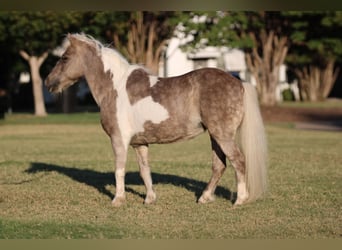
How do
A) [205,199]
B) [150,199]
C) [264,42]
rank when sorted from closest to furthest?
[205,199] → [150,199] → [264,42]

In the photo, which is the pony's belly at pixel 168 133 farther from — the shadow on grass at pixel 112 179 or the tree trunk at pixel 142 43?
the tree trunk at pixel 142 43

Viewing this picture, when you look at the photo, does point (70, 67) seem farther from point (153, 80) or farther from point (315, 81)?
point (315, 81)

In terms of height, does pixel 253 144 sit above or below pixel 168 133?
below

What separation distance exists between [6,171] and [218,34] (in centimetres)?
2599

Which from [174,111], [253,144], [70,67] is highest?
[70,67]

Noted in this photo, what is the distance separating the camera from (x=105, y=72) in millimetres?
11242

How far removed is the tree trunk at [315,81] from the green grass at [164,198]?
3833 cm

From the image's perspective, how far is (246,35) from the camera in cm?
4838

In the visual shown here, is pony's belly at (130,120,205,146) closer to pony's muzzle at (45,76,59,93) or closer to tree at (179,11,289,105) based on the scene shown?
pony's muzzle at (45,76,59,93)

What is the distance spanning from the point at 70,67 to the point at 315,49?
41.7m

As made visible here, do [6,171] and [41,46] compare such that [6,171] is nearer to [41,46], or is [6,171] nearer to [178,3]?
[178,3]

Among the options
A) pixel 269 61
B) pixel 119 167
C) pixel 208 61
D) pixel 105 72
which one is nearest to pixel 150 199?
pixel 119 167

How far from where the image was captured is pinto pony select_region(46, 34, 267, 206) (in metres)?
10.5

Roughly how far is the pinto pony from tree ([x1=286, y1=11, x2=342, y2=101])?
34.2 m
